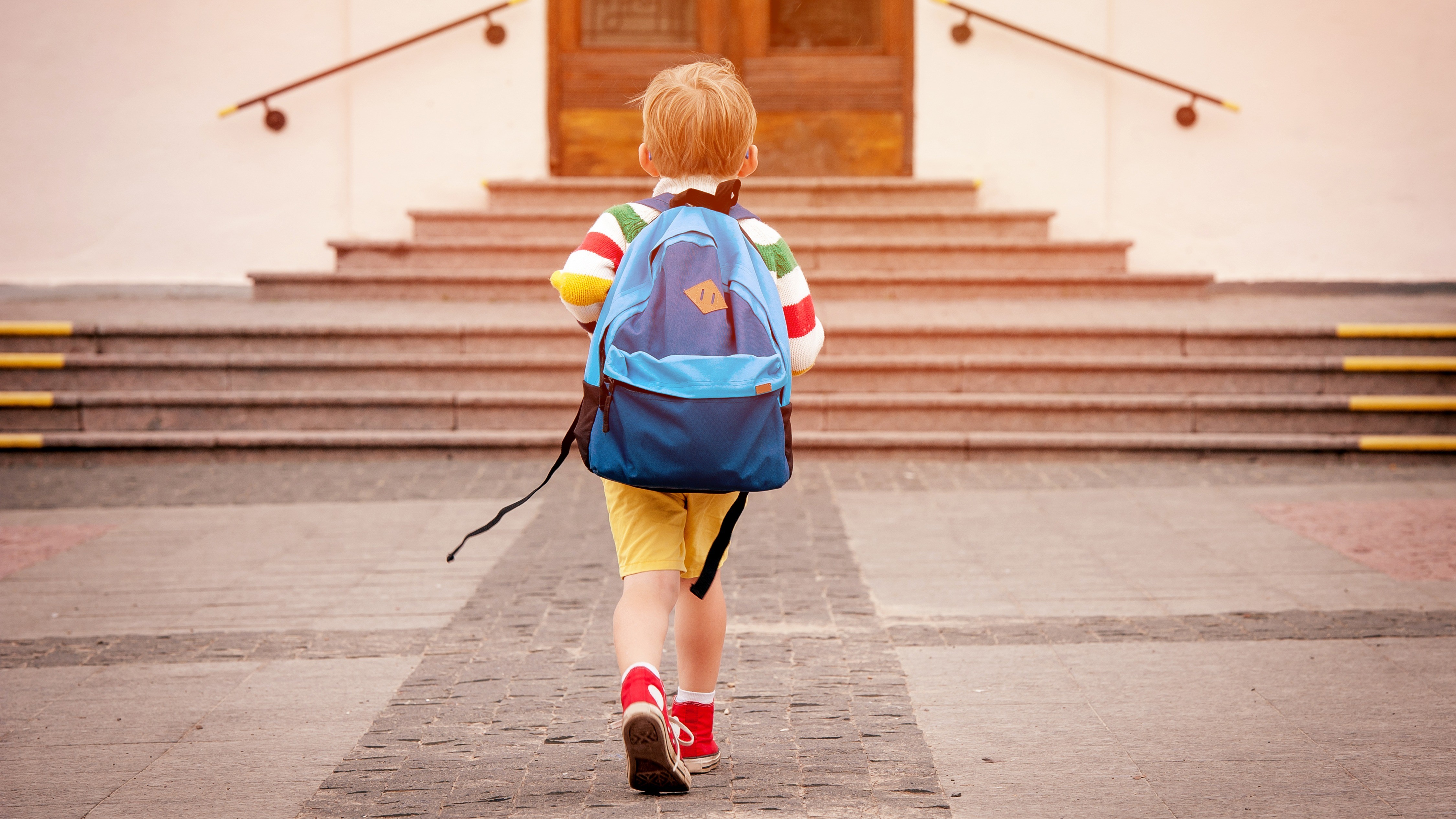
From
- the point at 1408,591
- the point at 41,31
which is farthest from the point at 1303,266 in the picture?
the point at 41,31

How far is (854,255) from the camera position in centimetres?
903

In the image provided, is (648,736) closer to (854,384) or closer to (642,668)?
(642,668)

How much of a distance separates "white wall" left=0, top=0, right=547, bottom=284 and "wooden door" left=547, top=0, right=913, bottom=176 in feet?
1.26

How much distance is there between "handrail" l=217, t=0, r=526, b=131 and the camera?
31.7 feet

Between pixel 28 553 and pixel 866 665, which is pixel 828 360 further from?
pixel 28 553

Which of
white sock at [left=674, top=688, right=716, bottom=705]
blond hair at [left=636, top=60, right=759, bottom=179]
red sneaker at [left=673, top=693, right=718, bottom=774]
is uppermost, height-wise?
blond hair at [left=636, top=60, right=759, bottom=179]

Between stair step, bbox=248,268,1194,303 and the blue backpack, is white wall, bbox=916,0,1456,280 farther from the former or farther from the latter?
the blue backpack

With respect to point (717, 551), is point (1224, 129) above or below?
above

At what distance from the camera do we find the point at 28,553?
17.3 feet

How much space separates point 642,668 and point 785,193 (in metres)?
7.42

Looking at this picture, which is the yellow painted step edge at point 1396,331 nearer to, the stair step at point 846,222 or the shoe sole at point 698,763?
the stair step at point 846,222

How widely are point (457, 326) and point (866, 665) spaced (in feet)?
15.2

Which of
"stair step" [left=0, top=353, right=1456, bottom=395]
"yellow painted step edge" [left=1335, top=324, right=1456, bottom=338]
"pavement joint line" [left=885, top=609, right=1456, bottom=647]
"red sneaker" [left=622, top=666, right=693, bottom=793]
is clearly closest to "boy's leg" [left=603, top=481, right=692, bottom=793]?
"red sneaker" [left=622, top=666, right=693, bottom=793]

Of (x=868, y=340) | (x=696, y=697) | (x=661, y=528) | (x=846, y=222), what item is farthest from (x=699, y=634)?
(x=846, y=222)
